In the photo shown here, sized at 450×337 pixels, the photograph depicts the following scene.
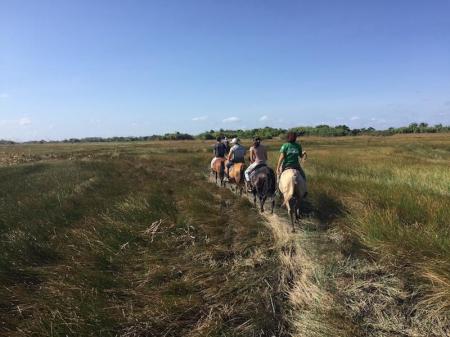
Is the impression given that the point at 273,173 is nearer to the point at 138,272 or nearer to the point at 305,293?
the point at 138,272

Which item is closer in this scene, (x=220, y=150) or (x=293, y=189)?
(x=293, y=189)

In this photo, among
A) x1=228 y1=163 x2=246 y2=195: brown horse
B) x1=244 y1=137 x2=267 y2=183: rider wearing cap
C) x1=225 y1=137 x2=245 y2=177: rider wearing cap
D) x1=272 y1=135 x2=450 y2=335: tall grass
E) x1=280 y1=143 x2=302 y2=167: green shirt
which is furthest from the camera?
x1=225 y1=137 x2=245 y2=177: rider wearing cap

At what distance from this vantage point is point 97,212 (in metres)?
11.4

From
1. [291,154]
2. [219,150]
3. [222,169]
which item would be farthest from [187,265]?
[219,150]

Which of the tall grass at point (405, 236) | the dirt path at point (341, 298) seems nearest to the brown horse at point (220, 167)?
the tall grass at point (405, 236)

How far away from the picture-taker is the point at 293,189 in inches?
385

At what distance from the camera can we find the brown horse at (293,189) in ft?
32.0

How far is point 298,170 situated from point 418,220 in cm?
333

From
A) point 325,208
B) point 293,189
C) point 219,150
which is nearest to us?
point 293,189

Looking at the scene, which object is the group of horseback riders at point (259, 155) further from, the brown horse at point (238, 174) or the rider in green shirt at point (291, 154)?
the brown horse at point (238, 174)

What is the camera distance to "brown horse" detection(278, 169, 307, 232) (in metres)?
9.76

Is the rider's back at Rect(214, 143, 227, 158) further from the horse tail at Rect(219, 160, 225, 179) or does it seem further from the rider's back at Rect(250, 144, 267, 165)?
the rider's back at Rect(250, 144, 267, 165)

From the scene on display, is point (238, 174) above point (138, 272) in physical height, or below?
above

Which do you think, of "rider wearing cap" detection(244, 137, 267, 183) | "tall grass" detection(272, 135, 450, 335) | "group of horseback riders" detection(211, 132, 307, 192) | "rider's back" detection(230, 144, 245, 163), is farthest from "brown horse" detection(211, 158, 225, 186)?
"tall grass" detection(272, 135, 450, 335)
